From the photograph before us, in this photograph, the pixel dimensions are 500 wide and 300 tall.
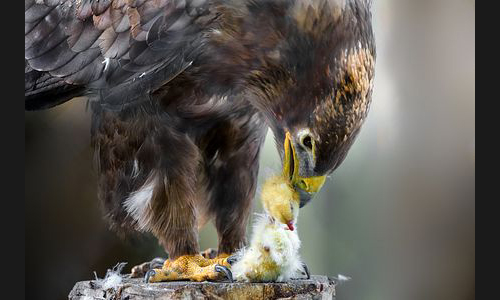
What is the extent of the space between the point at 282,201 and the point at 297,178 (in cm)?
8

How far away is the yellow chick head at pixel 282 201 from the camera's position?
1985 millimetres

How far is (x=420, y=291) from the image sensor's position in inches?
113

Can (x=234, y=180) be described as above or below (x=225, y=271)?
above

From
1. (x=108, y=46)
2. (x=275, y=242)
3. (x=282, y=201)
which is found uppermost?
(x=108, y=46)

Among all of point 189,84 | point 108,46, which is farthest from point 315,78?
point 108,46

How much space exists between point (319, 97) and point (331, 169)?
0.19m

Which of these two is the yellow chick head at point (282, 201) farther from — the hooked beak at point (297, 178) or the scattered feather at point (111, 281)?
the scattered feather at point (111, 281)

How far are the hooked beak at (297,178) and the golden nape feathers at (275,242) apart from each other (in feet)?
0.08

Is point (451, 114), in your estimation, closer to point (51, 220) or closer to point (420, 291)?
point (420, 291)

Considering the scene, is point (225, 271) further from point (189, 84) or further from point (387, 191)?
point (387, 191)

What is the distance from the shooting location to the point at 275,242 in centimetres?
199

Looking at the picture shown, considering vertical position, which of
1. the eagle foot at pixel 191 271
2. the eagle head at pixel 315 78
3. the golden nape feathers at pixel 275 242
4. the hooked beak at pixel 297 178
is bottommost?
the eagle foot at pixel 191 271

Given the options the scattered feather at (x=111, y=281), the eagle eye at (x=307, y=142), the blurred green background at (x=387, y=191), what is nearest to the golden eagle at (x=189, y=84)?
the eagle eye at (x=307, y=142)

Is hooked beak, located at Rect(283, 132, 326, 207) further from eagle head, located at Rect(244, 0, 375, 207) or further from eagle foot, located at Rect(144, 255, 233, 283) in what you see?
eagle foot, located at Rect(144, 255, 233, 283)
